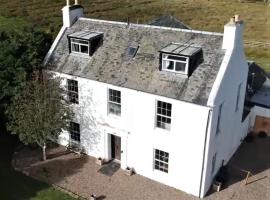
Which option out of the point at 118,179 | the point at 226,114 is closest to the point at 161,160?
the point at 118,179

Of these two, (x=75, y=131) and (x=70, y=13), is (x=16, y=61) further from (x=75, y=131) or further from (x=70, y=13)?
(x=75, y=131)

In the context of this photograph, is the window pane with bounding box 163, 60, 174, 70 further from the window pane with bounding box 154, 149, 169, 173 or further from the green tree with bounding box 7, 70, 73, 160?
A: the green tree with bounding box 7, 70, 73, 160

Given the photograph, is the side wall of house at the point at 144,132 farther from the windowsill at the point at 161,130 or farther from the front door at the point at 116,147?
the front door at the point at 116,147

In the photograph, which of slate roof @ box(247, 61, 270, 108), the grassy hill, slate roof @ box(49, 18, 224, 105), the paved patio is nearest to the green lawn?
the paved patio

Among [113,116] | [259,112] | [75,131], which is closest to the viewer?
[113,116]

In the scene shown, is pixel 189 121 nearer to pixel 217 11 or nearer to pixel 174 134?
pixel 174 134

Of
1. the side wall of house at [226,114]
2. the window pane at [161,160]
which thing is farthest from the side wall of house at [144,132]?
the side wall of house at [226,114]
